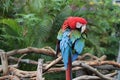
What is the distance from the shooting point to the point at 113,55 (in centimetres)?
567

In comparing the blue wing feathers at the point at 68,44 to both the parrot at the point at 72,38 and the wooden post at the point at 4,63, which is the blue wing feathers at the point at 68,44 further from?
the wooden post at the point at 4,63

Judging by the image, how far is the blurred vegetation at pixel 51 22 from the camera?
460 centimetres

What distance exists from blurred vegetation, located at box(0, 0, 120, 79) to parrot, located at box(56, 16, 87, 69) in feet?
8.42

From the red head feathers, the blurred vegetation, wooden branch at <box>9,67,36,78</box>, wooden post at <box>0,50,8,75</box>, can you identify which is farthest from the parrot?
the blurred vegetation

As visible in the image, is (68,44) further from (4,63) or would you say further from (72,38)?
(4,63)

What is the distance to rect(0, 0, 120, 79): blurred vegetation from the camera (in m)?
4.60

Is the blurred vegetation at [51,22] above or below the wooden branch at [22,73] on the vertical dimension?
Result: above

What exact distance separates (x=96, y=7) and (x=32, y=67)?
7.33ft

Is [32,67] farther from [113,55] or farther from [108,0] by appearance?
[108,0]

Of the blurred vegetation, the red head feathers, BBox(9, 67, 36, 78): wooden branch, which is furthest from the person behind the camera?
the blurred vegetation

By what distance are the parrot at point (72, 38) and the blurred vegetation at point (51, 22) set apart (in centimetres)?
257

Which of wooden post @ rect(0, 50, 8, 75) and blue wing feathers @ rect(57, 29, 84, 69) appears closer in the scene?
blue wing feathers @ rect(57, 29, 84, 69)

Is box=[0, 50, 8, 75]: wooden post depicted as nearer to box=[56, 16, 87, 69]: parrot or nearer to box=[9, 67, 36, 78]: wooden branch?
box=[9, 67, 36, 78]: wooden branch

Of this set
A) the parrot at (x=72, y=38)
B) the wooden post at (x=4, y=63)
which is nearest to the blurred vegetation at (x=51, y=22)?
the wooden post at (x=4, y=63)
